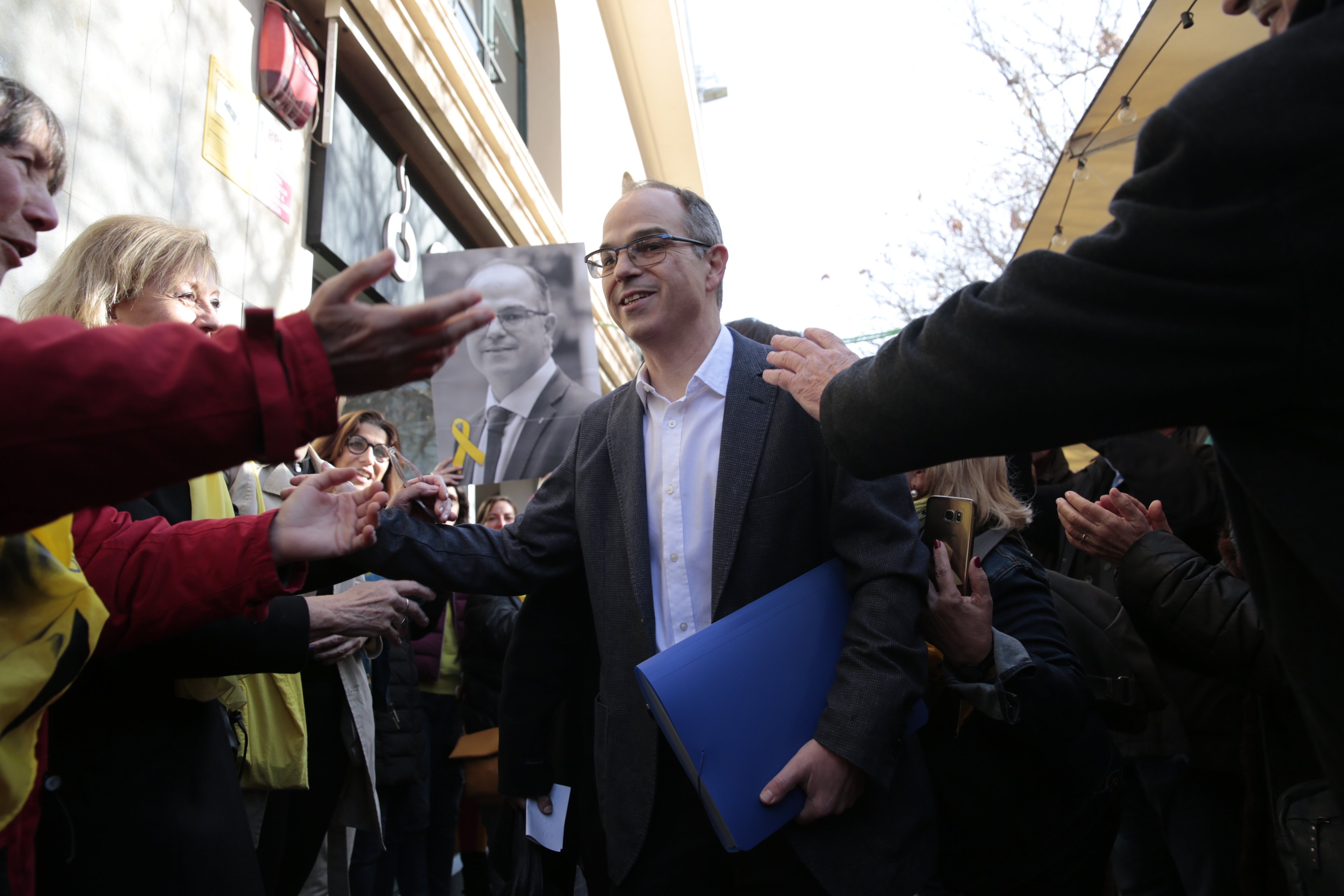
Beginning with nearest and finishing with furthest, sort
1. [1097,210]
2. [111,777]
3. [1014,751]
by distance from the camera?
1. [111,777]
2. [1014,751]
3. [1097,210]

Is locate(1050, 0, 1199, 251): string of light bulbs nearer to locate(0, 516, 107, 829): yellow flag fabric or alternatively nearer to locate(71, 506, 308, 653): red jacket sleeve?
locate(71, 506, 308, 653): red jacket sleeve

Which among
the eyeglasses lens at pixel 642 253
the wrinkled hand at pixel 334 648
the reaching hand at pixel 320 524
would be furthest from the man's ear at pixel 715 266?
the wrinkled hand at pixel 334 648

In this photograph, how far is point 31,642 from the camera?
4.23 feet

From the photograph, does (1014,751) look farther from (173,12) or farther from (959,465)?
(173,12)

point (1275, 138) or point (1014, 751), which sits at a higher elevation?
point (1275, 138)

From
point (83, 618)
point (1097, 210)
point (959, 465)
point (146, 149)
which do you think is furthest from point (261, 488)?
point (1097, 210)

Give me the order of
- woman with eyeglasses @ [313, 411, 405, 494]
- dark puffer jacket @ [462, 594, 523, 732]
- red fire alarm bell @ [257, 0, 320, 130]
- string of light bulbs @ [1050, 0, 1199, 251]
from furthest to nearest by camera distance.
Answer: red fire alarm bell @ [257, 0, 320, 130], dark puffer jacket @ [462, 594, 523, 732], woman with eyeglasses @ [313, 411, 405, 494], string of light bulbs @ [1050, 0, 1199, 251]

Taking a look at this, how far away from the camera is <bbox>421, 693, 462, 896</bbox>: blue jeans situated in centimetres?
466

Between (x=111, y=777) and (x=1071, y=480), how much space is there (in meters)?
4.09

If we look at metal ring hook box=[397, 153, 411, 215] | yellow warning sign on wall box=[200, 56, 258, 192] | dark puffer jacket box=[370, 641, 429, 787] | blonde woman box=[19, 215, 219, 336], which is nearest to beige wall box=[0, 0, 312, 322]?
yellow warning sign on wall box=[200, 56, 258, 192]

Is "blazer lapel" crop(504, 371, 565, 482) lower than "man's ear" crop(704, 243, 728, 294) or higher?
lower

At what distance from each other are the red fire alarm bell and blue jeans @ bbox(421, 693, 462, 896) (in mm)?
3411

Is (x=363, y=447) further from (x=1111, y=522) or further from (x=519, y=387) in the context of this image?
(x=1111, y=522)

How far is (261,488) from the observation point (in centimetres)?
296
